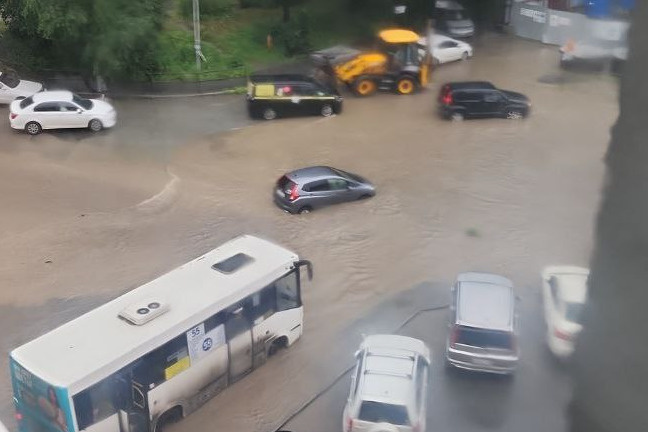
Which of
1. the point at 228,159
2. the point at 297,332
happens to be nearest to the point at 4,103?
the point at 228,159

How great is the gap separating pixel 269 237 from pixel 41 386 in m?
4.27

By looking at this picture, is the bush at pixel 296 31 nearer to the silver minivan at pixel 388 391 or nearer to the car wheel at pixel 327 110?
the silver minivan at pixel 388 391

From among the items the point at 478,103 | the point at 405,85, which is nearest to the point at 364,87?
the point at 405,85

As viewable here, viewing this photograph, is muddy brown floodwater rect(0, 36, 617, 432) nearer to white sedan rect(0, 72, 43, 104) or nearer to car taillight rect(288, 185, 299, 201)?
car taillight rect(288, 185, 299, 201)

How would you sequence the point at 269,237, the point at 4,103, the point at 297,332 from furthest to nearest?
the point at 4,103
the point at 269,237
the point at 297,332

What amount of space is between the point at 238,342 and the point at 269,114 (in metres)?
6.97

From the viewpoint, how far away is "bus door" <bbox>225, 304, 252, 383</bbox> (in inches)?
239

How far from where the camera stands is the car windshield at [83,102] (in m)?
11.9

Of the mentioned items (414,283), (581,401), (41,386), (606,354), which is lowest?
(414,283)

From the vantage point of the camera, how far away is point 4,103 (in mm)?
13016

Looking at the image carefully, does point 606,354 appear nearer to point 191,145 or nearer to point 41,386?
point 41,386

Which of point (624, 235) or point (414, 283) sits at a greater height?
point (624, 235)

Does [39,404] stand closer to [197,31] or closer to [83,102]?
[83,102]

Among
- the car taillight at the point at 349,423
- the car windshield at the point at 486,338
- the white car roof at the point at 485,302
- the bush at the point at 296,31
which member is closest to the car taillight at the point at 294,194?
the white car roof at the point at 485,302
